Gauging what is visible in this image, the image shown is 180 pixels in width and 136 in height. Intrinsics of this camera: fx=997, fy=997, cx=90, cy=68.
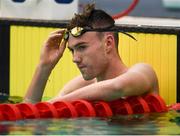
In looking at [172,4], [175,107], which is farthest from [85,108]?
[172,4]

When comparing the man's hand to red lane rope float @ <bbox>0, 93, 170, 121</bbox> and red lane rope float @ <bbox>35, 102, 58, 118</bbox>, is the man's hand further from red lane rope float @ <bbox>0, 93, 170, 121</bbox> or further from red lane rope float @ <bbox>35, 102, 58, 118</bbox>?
red lane rope float @ <bbox>35, 102, 58, 118</bbox>

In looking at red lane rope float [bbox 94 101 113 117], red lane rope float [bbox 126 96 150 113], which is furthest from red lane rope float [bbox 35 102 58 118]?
red lane rope float [bbox 126 96 150 113]

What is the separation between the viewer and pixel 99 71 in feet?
22.6

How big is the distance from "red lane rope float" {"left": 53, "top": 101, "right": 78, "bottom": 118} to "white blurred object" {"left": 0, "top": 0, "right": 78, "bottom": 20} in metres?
1.73

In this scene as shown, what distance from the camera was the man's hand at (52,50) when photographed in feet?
23.9

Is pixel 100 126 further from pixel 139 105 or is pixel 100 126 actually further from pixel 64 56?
pixel 64 56

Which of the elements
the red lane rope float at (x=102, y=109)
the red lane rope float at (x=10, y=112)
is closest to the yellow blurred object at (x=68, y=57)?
the red lane rope float at (x=102, y=109)

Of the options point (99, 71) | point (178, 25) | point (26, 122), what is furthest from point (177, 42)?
point (26, 122)

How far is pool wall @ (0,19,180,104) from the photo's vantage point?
293 inches

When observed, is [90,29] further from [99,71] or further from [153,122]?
[153,122]

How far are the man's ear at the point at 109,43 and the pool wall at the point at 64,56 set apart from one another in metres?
0.69

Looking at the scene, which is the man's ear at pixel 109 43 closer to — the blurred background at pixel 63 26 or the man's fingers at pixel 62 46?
the man's fingers at pixel 62 46

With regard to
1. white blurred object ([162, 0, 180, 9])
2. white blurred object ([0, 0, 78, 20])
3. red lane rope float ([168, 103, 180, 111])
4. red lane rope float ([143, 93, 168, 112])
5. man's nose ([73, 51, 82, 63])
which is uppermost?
white blurred object ([162, 0, 180, 9])

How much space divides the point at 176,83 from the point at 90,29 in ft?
2.92
